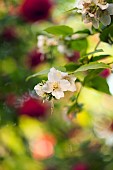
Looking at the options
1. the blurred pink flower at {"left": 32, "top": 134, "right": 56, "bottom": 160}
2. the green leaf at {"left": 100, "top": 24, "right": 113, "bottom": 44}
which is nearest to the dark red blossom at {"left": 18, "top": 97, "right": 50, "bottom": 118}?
the blurred pink flower at {"left": 32, "top": 134, "right": 56, "bottom": 160}

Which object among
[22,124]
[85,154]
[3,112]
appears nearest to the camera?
[3,112]

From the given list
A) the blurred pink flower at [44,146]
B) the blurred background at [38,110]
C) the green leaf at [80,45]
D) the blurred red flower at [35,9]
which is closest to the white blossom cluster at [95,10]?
the green leaf at [80,45]

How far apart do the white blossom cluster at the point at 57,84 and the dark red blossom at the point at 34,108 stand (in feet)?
1.48

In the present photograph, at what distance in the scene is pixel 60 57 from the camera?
1.07 meters

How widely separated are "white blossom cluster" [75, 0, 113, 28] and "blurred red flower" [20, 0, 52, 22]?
0.48 metres

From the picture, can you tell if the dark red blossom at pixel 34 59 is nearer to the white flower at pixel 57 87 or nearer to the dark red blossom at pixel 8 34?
the dark red blossom at pixel 8 34

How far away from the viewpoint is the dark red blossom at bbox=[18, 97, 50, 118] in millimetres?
999

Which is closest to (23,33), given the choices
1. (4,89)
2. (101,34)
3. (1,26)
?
(1,26)

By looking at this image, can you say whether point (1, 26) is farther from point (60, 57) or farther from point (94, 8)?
point (94, 8)

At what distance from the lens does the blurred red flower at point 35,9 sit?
1.01 meters

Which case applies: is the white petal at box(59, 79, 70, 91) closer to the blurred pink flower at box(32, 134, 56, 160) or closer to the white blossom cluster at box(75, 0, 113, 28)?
the white blossom cluster at box(75, 0, 113, 28)

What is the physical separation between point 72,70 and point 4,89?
435 mm

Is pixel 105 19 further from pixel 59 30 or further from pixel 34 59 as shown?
pixel 34 59

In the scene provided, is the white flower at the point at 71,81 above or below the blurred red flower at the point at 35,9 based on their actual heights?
above
